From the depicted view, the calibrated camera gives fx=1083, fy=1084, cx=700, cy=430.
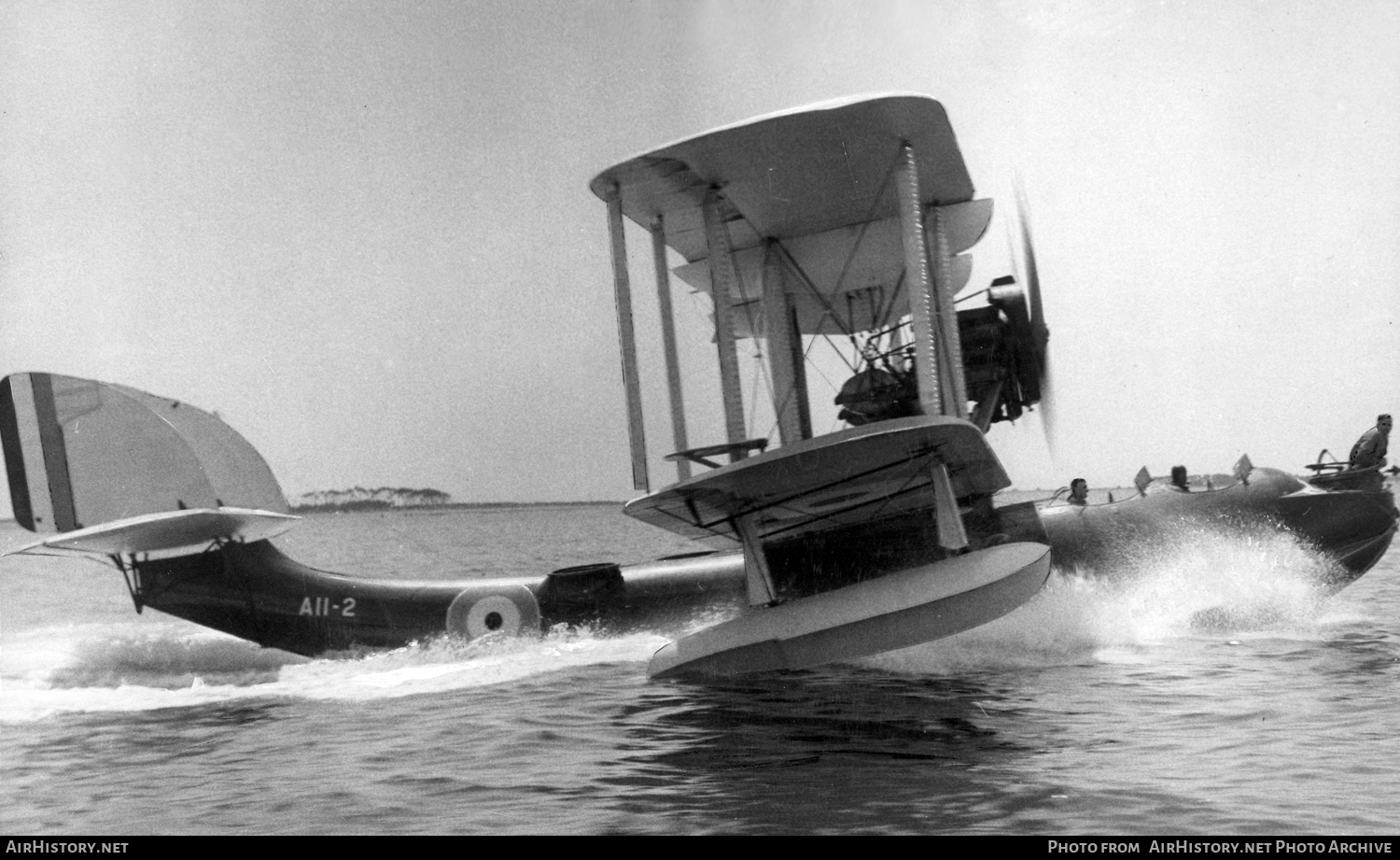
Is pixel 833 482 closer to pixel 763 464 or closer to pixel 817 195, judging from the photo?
Answer: pixel 763 464

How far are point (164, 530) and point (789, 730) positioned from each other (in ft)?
23.1

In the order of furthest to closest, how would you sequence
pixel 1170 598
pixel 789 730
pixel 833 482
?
pixel 1170 598
pixel 833 482
pixel 789 730

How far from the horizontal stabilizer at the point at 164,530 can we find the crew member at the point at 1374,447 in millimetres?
11750

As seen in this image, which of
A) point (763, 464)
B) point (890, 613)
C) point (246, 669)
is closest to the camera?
point (763, 464)

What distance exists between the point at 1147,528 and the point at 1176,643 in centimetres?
236

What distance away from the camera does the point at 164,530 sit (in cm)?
1070

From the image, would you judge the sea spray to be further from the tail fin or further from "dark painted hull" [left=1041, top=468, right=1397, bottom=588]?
the tail fin

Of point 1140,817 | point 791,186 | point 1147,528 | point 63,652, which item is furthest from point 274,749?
point 1147,528

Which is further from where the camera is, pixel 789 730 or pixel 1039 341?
pixel 1039 341

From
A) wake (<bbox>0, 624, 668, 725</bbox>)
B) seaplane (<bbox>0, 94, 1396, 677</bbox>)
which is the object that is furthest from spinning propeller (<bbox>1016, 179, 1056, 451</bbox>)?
wake (<bbox>0, 624, 668, 725</bbox>)

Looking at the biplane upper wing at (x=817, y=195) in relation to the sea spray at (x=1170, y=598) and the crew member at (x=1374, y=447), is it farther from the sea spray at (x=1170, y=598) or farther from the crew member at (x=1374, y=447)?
the crew member at (x=1374, y=447)

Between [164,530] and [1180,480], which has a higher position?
[164,530]

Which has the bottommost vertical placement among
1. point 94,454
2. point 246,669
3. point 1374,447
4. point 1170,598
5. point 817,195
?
point 1170,598

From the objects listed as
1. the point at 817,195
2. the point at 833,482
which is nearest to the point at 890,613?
the point at 833,482
